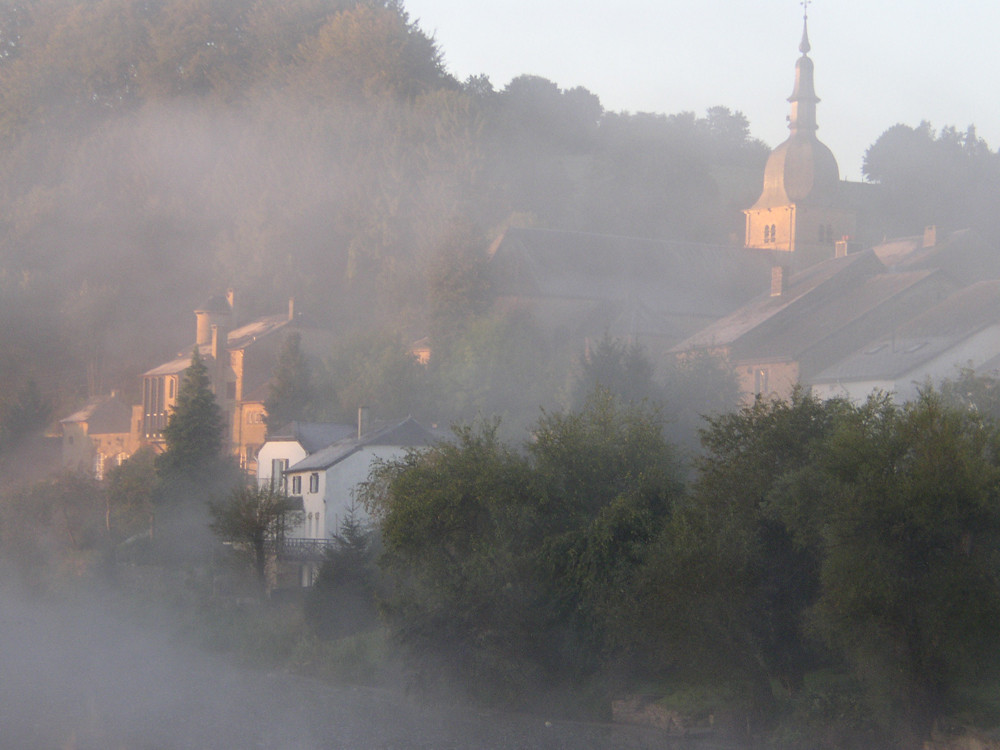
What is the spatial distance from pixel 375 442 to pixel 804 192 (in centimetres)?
3795

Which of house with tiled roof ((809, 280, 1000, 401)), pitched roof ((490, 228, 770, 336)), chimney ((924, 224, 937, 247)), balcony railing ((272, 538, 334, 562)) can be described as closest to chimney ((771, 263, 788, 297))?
pitched roof ((490, 228, 770, 336))

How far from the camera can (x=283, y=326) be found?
5931 centimetres

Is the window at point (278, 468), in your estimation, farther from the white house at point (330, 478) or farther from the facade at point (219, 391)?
the facade at point (219, 391)

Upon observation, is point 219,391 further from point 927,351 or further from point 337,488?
point 927,351

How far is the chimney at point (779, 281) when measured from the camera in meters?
56.2

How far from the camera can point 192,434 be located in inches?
1790

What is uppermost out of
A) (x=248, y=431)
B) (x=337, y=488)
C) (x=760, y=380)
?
(x=760, y=380)

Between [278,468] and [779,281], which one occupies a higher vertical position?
[779,281]

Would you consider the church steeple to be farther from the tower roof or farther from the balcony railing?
the balcony railing

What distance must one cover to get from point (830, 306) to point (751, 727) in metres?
34.9

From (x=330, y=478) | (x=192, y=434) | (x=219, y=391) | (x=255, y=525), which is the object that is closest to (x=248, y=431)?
(x=219, y=391)

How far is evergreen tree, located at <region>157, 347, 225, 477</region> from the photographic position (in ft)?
147

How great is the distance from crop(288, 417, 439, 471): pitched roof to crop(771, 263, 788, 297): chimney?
77.5 feet

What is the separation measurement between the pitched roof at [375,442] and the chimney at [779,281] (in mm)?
23622
